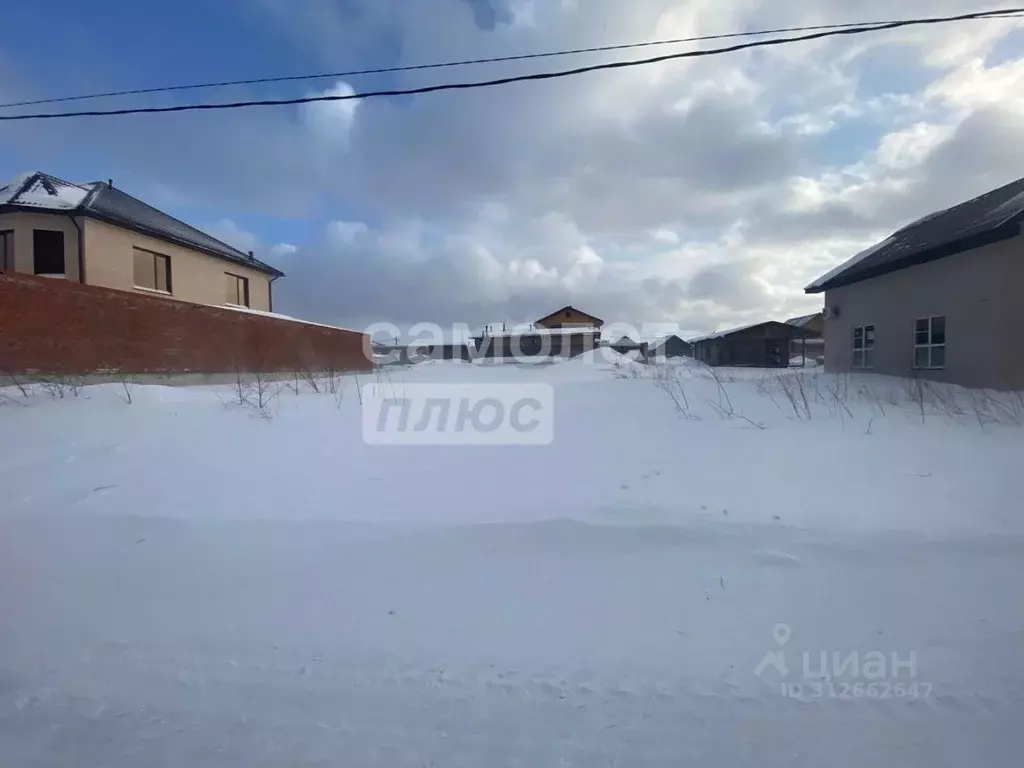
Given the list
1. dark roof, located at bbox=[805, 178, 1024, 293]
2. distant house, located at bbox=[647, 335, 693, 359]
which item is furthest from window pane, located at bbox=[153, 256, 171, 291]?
distant house, located at bbox=[647, 335, 693, 359]

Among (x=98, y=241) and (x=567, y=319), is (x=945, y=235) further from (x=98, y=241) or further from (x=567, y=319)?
(x=567, y=319)

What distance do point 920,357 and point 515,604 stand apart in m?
12.5

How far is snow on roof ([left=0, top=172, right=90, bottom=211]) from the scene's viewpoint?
1302 centimetres

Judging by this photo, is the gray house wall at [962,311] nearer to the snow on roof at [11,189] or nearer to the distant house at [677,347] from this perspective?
the snow on roof at [11,189]

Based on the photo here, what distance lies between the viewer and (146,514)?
Answer: 4.13 m

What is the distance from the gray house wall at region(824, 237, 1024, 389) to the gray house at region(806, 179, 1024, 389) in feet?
0.05

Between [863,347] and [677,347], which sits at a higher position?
[677,347]

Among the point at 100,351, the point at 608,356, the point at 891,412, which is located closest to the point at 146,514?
the point at 100,351

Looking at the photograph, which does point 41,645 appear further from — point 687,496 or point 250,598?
point 687,496

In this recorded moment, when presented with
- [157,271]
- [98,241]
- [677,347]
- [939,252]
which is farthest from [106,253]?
[677,347]

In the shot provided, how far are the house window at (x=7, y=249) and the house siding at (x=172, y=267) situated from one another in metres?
1.88

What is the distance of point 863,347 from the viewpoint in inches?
549

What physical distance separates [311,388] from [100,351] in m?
3.53

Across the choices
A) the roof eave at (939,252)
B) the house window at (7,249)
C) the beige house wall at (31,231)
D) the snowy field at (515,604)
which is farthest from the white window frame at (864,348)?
the house window at (7,249)
